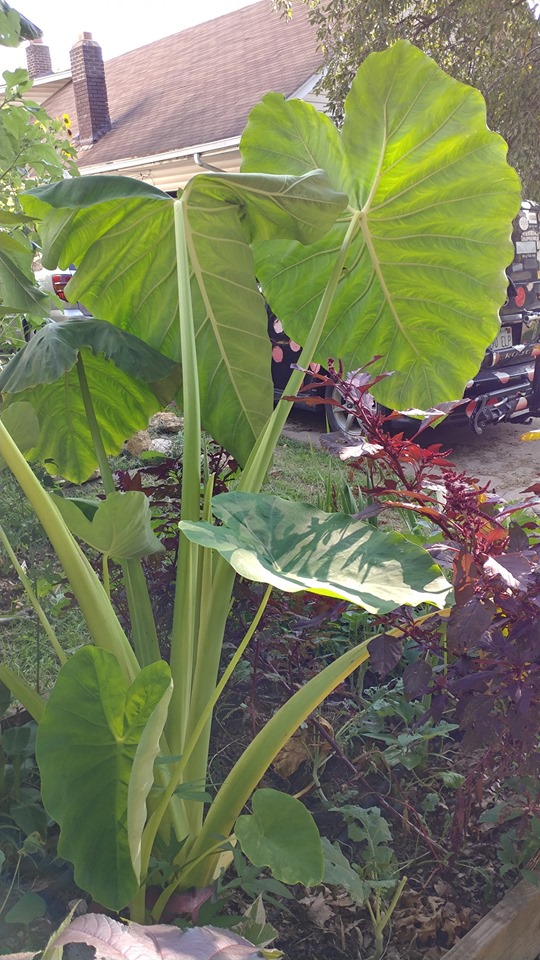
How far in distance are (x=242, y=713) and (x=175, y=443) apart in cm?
286

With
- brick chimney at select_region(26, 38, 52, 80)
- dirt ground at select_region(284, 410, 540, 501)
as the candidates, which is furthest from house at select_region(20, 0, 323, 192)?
dirt ground at select_region(284, 410, 540, 501)

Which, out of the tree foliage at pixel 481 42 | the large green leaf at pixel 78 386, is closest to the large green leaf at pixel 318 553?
the large green leaf at pixel 78 386

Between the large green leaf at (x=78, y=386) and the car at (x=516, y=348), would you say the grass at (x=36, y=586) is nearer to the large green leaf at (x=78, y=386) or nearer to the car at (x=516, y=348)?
→ the large green leaf at (x=78, y=386)

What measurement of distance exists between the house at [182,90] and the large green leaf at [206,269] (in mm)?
9301

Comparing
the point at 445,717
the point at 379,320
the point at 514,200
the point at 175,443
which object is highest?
the point at 514,200

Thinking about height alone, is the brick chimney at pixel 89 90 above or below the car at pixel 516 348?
above

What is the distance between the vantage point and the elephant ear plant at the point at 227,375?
1.19 meters

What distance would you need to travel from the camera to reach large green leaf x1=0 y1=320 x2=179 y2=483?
5.33 ft

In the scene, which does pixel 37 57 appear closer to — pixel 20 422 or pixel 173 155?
pixel 173 155

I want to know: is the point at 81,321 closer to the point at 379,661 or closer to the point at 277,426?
the point at 277,426

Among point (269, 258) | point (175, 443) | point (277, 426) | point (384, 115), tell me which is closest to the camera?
point (277, 426)

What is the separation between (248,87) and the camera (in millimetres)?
12547

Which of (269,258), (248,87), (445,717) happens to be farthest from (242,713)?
(248,87)

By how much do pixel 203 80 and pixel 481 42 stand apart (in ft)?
22.7
